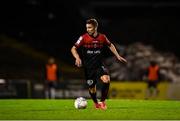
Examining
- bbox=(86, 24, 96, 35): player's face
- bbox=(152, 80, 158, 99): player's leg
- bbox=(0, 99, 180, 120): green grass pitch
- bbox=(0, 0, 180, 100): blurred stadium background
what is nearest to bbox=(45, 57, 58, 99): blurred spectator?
bbox=(0, 0, 180, 100): blurred stadium background

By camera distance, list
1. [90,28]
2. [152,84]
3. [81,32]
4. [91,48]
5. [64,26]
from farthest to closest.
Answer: [64,26], [81,32], [152,84], [91,48], [90,28]

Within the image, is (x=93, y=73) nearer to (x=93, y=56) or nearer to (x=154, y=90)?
(x=93, y=56)

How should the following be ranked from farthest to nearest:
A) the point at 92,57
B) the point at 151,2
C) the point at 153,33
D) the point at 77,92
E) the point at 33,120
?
the point at 151,2, the point at 153,33, the point at 77,92, the point at 92,57, the point at 33,120

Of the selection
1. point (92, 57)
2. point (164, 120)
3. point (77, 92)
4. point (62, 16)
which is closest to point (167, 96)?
point (77, 92)

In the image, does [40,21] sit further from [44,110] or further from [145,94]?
[44,110]

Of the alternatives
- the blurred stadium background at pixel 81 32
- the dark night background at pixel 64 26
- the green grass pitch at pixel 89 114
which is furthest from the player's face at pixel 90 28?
the dark night background at pixel 64 26

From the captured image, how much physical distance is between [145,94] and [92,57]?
15.3 meters

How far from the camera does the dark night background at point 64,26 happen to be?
125 feet

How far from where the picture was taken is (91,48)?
14.4m

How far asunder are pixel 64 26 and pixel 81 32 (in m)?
1.42

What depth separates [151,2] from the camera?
136 feet

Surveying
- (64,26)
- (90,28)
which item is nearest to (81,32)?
(64,26)

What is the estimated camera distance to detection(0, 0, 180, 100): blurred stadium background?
114 ft

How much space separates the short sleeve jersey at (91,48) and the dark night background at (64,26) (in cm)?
2284
